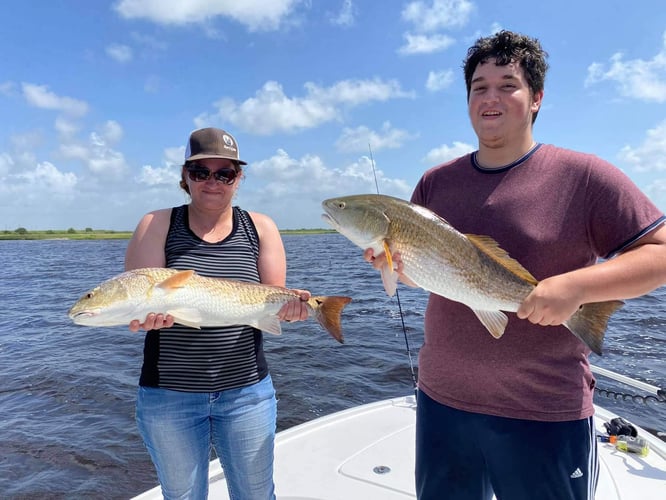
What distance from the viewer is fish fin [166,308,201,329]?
9.59ft

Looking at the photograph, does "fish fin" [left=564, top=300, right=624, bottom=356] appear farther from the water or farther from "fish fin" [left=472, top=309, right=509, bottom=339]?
the water

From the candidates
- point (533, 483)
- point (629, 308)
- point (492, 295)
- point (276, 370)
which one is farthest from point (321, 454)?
point (629, 308)

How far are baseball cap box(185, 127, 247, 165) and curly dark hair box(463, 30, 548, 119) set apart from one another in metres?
1.69

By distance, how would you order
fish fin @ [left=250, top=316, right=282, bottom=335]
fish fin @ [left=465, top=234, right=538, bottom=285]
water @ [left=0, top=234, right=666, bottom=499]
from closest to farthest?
fish fin @ [left=465, top=234, right=538, bottom=285], fish fin @ [left=250, top=316, right=282, bottom=335], water @ [left=0, top=234, right=666, bottom=499]

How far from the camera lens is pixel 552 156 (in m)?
2.42

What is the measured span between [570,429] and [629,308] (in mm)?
17991

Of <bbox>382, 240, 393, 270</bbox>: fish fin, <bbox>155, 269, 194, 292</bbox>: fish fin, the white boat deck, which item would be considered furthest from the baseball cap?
the white boat deck

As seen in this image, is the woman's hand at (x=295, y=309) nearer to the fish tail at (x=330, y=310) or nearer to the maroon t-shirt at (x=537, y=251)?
the fish tail at (x=330, y=310)

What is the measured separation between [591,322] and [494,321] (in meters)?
0.44

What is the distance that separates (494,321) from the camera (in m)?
2.33

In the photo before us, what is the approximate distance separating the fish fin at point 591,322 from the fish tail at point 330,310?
148cm

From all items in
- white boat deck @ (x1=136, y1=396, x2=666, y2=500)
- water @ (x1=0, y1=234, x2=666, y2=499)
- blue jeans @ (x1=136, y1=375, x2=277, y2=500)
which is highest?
blue jeans @ (x1=136, y1=375, x2=277, y2=500)

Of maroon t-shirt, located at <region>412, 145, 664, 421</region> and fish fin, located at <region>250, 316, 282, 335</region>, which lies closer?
maroon t-shirt, located at <region>412, 145, 664, 421</region>

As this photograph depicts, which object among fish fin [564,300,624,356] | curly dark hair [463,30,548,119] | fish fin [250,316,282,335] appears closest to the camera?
fish fin [564,300,624,356]
